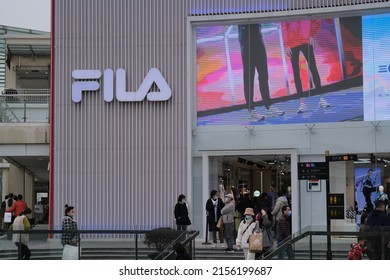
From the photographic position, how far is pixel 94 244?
48.8 ft

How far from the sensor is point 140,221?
23000mm

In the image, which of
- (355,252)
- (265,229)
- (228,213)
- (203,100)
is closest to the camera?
(355,252)

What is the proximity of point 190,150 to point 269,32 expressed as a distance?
414 cm

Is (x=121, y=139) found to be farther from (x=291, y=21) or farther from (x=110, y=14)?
(x=291, y=21)

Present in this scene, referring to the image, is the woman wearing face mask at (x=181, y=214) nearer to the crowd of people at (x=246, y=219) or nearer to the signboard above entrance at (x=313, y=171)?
the crowd of people at (x=246, y=219)

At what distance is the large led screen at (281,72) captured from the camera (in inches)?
888

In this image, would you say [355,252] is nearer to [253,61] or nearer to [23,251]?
[23,251]

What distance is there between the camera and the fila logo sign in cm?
2320

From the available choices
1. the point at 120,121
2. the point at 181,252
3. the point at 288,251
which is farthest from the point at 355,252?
the point at 120,121

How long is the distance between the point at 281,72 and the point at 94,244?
32.9 ft

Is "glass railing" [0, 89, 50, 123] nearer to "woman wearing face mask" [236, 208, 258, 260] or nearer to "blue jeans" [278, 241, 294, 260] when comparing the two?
"woman wearing face mask" [236, 208, 258, 260]

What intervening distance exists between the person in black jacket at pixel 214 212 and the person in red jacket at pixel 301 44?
3.76m
